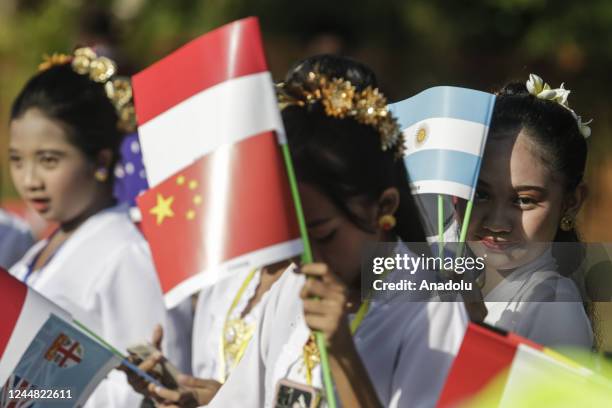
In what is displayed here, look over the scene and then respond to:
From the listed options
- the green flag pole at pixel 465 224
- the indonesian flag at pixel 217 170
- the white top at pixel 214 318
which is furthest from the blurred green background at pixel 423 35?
the indonesian flag at pixel 217 170

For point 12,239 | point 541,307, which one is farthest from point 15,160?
point 541,307

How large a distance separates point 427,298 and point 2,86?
9232mm

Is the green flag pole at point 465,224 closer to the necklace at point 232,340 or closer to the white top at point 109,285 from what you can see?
the necklace at point 232,340

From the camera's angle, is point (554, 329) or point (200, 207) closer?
point (200, 207)

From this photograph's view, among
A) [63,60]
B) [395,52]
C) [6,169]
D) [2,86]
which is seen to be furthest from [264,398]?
[2,86]

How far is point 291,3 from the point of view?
975cm

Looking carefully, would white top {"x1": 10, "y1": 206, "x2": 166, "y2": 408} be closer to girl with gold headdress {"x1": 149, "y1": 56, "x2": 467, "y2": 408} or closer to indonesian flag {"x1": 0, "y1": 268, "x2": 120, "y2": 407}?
indonesian flag {"x1": 0, "y1": 268, "x2": 120, "y2": 407}

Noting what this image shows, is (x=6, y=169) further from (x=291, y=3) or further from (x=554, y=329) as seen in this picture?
(x=554, y=329)

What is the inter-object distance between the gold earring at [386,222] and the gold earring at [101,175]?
1762 millimetres

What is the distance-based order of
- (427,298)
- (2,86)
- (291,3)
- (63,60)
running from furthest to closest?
1. (2,86)
2. (291,3)
3. (63,60)
4. (427,298)

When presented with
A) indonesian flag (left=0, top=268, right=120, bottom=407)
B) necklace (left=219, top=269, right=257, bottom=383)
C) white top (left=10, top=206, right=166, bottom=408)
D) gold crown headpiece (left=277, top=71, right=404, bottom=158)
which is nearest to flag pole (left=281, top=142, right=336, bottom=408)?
gold crown headpiece (left=277, top=71, right=404, bottom=158)

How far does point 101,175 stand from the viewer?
4.02 metres

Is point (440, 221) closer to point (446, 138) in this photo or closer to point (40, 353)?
point (446, 138)

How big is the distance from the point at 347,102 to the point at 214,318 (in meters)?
1.32
